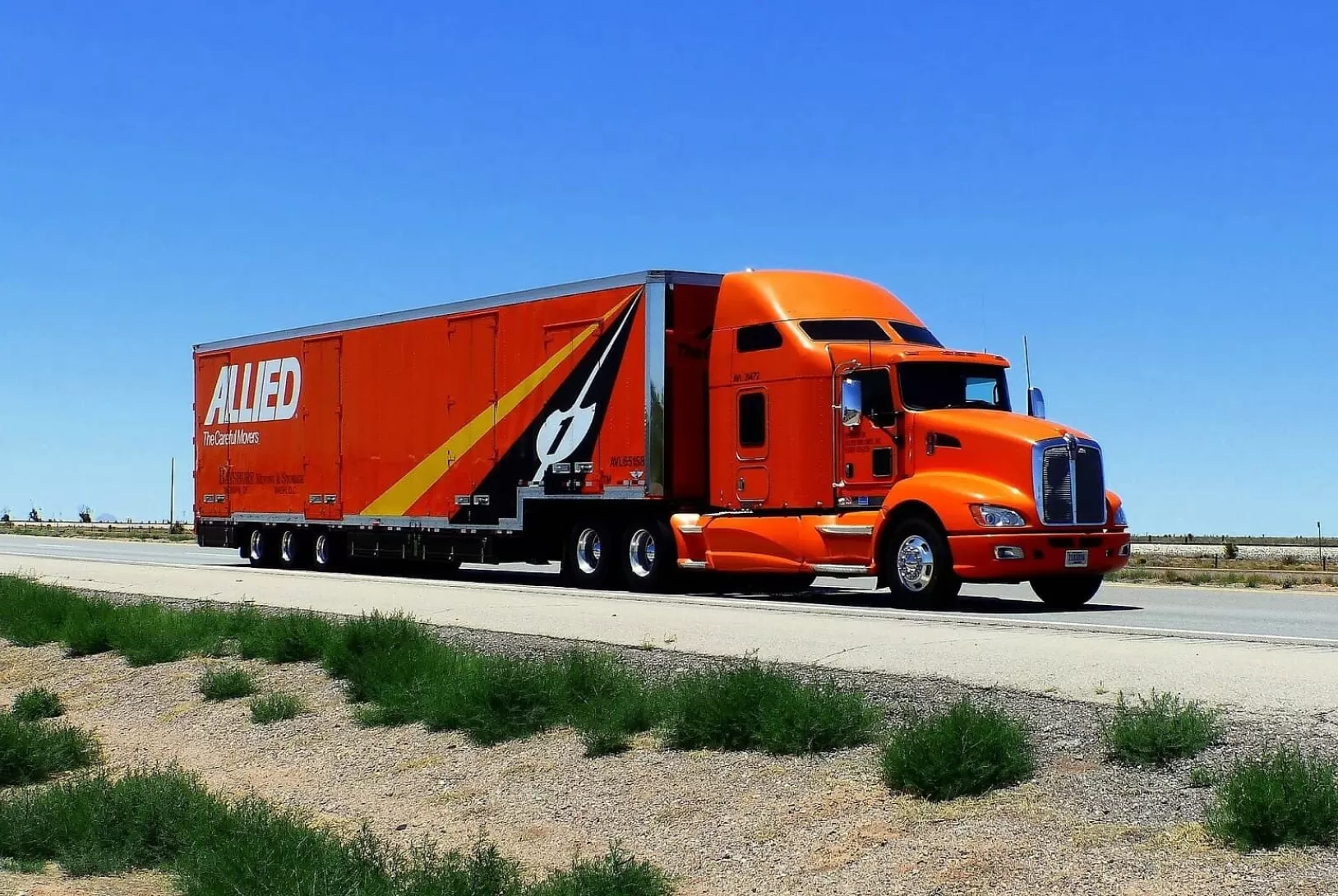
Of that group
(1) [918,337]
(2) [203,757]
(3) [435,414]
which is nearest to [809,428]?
(1) [918,337]

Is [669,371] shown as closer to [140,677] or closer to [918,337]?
[918,337]

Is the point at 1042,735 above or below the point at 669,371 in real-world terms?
below

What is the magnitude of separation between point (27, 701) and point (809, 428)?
984 cm

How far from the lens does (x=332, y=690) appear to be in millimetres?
13375

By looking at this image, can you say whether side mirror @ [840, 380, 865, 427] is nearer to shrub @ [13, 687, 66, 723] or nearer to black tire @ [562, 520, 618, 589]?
black tire @ [562, 520, 618, 589]

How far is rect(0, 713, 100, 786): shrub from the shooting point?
39.7ft

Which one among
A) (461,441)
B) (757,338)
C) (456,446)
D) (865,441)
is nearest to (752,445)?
(757,338)

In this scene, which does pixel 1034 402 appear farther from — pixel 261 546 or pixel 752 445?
pixel 261 546

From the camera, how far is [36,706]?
14.3 metres

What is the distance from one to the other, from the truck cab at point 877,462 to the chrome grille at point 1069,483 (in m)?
0.02

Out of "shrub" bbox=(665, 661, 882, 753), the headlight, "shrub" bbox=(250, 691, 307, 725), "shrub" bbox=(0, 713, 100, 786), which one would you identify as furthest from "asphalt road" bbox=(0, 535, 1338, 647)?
"shrub" bbox=(0, 713, 100, 786)

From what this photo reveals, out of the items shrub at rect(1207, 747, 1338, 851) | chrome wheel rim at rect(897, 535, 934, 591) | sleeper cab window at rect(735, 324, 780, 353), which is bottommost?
A: shrub at rect(1207, 747, 1338, 851)

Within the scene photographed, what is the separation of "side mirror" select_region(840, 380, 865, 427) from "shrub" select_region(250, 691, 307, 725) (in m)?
8.33

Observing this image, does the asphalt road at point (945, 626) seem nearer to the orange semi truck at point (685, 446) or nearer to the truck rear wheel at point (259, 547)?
the orange semi truck at point (685, 446)
